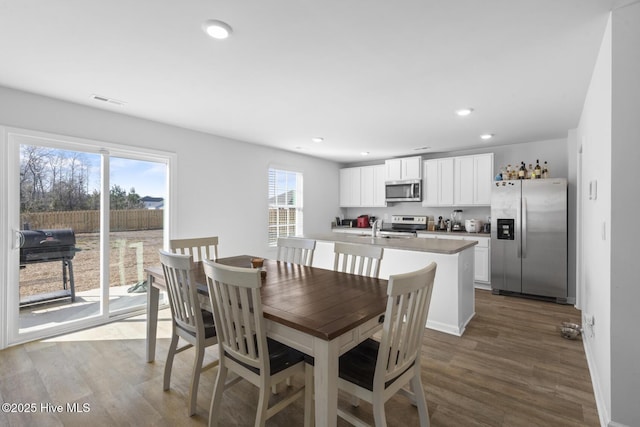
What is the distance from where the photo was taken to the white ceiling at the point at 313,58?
1.72m

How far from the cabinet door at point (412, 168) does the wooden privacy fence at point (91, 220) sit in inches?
168

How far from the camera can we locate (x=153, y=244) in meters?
3.95

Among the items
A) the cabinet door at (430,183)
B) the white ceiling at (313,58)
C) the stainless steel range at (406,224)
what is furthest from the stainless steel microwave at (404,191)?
the white ceiling at (313,58)

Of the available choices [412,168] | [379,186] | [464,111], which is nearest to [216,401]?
[464,111]

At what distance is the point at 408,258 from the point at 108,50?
10.7 ft

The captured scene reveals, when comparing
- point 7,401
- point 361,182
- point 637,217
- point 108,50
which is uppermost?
point 108,50

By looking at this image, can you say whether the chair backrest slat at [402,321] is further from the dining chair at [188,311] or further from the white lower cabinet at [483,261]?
the white lower cabinet at [483,261]

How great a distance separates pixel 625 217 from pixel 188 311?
262cm

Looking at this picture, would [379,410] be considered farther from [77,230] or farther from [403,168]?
[403,168]

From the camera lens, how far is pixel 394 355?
1.46 meters

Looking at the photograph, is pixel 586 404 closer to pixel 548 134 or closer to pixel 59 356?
pixel 548 134

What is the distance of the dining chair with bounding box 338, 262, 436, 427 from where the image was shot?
A: 1.37 meters

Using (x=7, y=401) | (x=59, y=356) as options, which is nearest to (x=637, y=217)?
(x=7, y=401)

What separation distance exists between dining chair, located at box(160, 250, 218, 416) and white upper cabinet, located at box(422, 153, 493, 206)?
460cm
